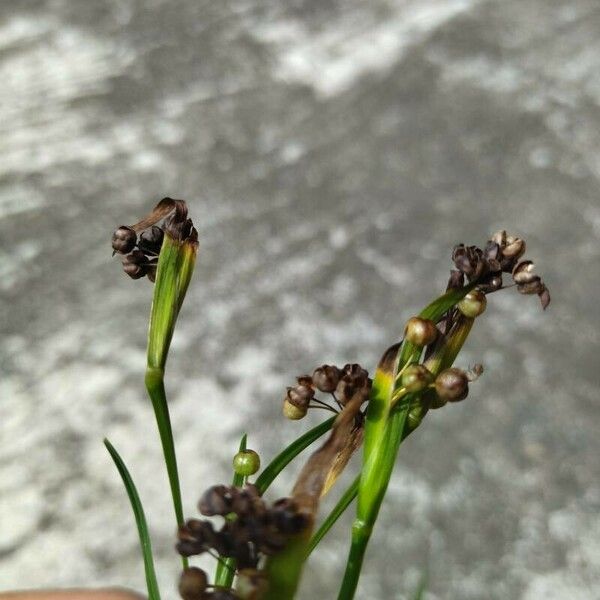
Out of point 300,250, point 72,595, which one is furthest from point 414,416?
point 300,250

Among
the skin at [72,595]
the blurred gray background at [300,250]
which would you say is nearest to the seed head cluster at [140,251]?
the skin at [72,595]

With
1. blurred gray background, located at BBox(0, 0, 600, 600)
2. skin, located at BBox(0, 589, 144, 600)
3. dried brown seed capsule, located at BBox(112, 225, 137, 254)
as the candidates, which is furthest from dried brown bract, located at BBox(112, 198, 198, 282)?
blurred gray background, located at BBox(0, 0, 600, 600)

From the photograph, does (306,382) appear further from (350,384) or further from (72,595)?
(72,595)

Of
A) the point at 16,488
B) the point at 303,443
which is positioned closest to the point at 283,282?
the point at 16,488

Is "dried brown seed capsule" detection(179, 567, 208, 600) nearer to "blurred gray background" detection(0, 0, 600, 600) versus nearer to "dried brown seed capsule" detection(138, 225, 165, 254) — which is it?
"dried brown seed capsule" detection(138, 225, 165, 254)

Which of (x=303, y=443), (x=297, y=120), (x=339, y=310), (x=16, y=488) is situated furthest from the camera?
(x=297, y=120)

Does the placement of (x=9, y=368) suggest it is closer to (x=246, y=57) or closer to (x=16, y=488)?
(x=16, y=488)
